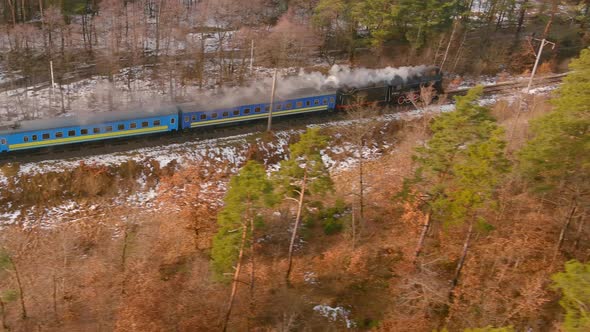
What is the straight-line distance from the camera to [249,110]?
37.9 m

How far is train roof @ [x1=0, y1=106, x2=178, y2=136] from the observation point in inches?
1250

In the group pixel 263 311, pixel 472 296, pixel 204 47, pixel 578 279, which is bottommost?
pixel 263 311

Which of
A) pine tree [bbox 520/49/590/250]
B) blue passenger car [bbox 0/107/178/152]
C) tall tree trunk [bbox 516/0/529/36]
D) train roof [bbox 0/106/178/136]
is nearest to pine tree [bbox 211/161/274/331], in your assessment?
pine tree [bbox 520/49/590/250]

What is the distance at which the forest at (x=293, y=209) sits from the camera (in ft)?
72.0

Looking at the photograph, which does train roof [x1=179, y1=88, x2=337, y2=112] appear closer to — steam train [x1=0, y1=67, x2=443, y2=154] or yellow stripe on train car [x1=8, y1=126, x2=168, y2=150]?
steam train [x1=0, y1=67, x2=443, y2=154]

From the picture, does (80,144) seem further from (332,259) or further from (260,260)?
(332,259)

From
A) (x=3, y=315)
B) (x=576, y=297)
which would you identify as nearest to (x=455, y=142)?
(x=576, y=297)

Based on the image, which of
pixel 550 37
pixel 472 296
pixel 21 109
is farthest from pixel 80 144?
pixel 550 37

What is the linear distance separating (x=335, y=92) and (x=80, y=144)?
1883 cm

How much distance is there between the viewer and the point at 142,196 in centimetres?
3288

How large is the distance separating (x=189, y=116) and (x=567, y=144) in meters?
23.6

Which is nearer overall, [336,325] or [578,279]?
[578,279]

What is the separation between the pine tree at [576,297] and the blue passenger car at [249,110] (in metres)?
26.4

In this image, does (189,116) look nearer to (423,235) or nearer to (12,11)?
(423,235)
